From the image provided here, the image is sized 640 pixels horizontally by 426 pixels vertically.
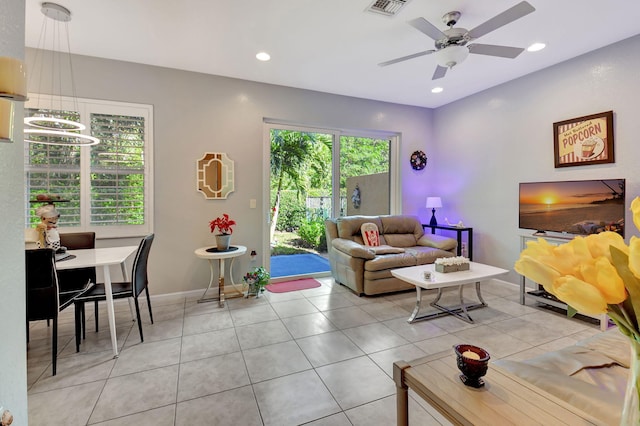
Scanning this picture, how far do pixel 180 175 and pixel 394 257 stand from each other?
9.80 feet

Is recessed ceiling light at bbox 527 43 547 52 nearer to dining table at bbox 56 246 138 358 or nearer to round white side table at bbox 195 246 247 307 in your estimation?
round white side table at bbox 195 246 247 307

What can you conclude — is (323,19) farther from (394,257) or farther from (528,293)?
(528,293)

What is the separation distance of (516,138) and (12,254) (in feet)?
16.5

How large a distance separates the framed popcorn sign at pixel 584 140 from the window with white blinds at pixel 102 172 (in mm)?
5061

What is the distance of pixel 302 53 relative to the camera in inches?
128

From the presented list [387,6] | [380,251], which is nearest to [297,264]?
[380,251]

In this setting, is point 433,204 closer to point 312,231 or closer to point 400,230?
point 400,230

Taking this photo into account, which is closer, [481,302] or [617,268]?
[617,268]

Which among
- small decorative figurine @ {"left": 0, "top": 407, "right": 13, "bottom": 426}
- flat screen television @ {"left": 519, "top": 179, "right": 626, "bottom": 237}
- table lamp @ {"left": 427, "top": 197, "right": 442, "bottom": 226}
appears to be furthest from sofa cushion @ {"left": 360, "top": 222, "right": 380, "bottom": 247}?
small decorative figurine @ {"left": 0, "top": 407, "right": 13, "bottom": 426}

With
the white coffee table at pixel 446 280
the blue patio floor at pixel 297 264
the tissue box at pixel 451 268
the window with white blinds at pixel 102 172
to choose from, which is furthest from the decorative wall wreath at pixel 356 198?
the window with white blinds at pixel 102 172

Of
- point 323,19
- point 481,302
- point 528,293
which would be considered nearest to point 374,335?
point 481,302

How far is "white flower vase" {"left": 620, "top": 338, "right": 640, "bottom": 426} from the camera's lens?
62cm

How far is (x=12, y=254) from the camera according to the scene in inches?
41.1

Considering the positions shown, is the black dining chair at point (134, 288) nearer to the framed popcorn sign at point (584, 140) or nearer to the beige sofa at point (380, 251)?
the beige sofa at point (380, 251)
